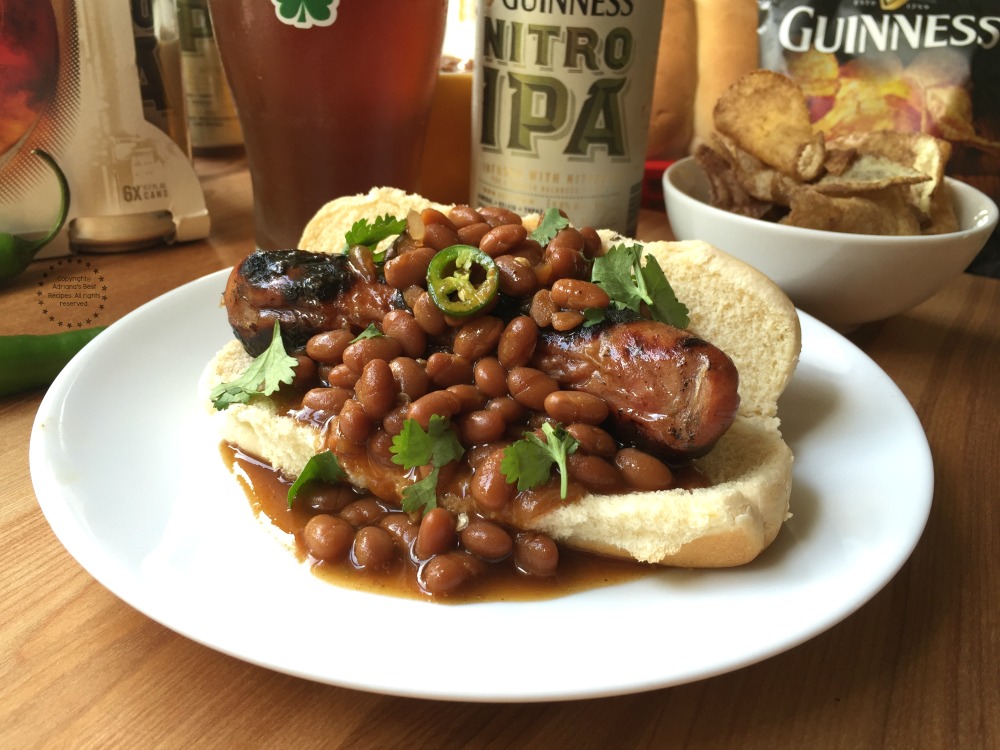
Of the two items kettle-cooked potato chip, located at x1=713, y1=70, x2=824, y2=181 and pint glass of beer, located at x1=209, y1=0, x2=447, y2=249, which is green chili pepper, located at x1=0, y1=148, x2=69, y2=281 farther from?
kettle-cooked potato chip, located at x1=713, y1=70, x2=824, y2=181

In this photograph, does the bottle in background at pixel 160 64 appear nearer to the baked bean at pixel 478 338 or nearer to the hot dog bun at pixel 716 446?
the hot dog bun at pixel 716 446

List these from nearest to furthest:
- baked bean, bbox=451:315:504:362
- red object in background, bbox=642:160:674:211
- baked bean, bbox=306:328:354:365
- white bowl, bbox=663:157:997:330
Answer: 1. baked bean, bbox=451:315:504:362
2. baked bean, bbox=306:328:354:365
3. white bowl, bbox=663:157:997:330
4. red object in background, bbox=642:160:674:211

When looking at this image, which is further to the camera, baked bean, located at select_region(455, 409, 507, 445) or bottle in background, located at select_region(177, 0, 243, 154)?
bottle in background, located at select_region(177, 0, 243, 154)

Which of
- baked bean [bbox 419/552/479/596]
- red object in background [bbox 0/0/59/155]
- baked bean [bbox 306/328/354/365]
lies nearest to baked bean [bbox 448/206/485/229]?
baked bean [bbox 306/328/354/365]

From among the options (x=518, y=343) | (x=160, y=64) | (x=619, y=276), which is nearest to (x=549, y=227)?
(x=619, y=276)

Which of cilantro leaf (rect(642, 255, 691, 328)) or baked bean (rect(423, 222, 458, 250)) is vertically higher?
baked bean (rect(423, 222, 458, 250))
